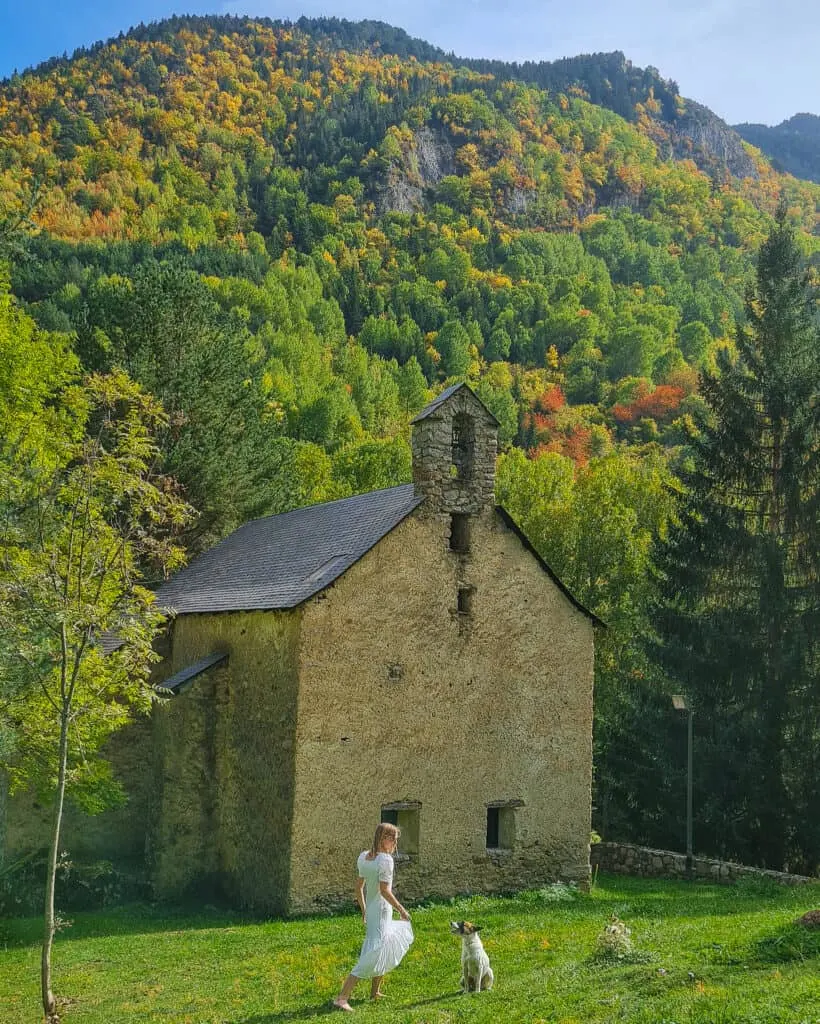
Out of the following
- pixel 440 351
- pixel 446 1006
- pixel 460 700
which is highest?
pixel 440 351

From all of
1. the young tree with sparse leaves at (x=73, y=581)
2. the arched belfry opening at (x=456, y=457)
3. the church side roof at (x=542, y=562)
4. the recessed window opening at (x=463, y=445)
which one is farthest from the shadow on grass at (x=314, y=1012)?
the recessed window opening at (x=463, y=445)

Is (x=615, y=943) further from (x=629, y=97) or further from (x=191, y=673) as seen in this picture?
(x=629, y=97)

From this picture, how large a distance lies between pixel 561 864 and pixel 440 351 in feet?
270

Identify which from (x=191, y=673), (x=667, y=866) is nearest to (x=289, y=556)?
(x=191, y=673)

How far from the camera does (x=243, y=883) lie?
57.8 ft

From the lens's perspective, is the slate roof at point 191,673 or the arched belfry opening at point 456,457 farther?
the slate roof at point 191,673

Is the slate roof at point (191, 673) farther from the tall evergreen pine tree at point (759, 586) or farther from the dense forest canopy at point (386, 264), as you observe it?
the tall evergreen pine tree at point (759, 586)

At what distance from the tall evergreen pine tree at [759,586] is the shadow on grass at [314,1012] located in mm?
15903

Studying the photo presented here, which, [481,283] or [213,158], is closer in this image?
[481,283]

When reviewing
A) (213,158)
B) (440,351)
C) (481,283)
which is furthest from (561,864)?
(213,158)

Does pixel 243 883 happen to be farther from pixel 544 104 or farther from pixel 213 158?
pixel 544 104

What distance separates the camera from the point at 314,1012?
1040 centimetres

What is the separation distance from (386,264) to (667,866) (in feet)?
328

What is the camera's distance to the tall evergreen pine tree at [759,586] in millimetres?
24156
